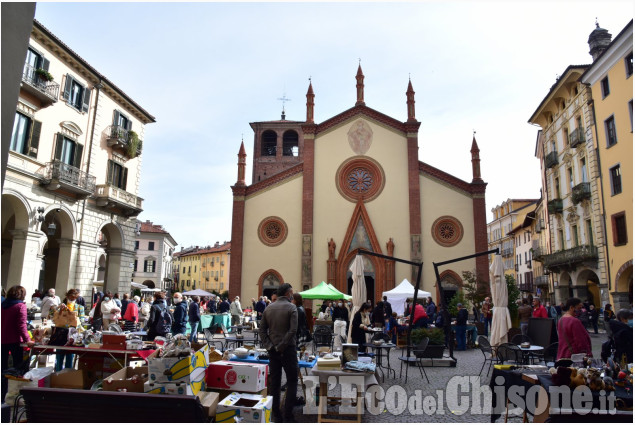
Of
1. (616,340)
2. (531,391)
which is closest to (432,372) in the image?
(616,340)

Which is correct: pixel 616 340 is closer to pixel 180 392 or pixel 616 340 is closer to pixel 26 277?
pixel 180 392

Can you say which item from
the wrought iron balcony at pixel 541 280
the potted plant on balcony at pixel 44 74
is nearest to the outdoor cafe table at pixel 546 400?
the potted plant on balcony at pixel 44 74

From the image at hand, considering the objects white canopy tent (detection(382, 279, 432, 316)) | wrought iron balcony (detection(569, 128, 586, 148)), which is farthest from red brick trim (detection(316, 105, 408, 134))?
white canopy tent (detection(382, 279, 432, 316))

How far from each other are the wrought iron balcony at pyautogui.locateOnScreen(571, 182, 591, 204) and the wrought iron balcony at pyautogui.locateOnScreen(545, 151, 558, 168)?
4.09 m

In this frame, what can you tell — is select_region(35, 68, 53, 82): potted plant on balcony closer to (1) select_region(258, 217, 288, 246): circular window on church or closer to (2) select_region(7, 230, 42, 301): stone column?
(2) select_region(7, 230, 42, 301): stone column

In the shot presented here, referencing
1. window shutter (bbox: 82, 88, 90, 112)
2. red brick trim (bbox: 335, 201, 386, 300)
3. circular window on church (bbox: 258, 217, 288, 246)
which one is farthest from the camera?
circular window on church (bbox: 258, 217, 288, 246)

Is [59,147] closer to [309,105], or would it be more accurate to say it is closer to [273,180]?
[273,180]

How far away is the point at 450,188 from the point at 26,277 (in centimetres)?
2167

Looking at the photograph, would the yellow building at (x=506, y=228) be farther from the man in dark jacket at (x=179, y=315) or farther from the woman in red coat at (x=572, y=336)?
the woman in red coat at (x=572, y=336)

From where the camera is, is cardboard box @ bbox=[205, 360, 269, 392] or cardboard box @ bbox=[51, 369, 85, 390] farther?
cardboard box @ bbox=[51, 369, 85, 390]

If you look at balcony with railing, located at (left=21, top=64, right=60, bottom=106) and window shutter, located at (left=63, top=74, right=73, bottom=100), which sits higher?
window shutter, located at (left=63, top=74, right=73, bottom=100)

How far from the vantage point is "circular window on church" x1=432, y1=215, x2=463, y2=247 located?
24438mm

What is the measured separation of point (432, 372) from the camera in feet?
31.4

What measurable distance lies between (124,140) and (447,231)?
18.5 metres
